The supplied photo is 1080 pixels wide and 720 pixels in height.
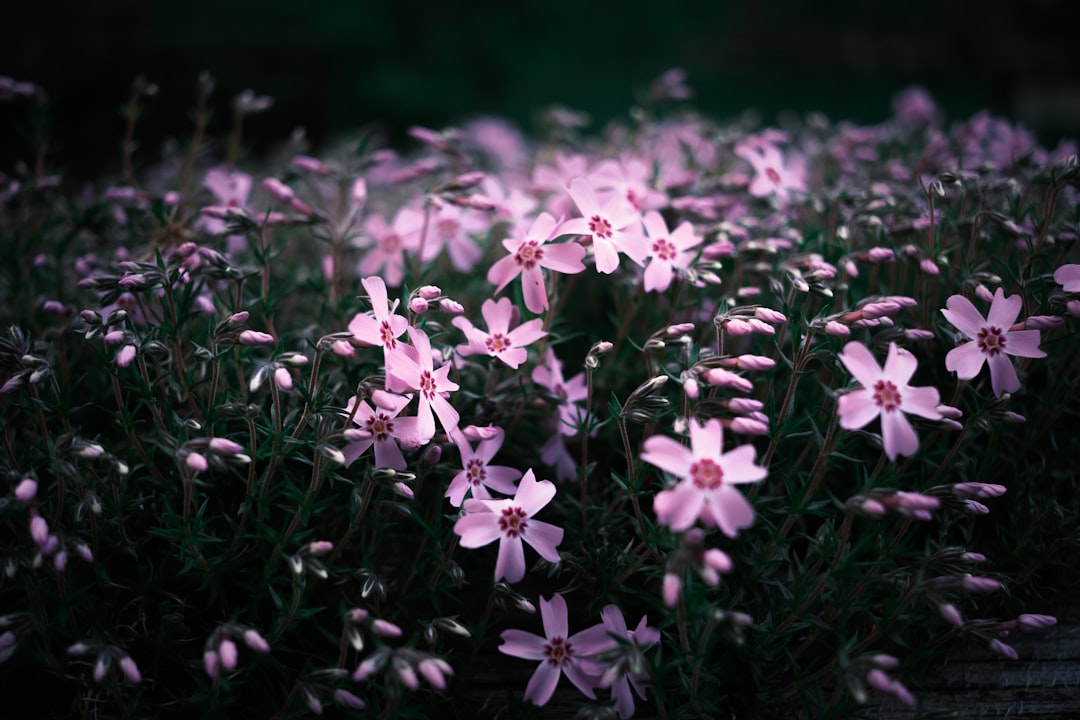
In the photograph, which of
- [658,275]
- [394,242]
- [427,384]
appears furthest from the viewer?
[394,242]

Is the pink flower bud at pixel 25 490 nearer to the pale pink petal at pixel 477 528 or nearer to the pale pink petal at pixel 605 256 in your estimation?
the pale pink petal at pixel 477 528

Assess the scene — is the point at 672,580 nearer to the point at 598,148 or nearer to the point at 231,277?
the point at 231,277

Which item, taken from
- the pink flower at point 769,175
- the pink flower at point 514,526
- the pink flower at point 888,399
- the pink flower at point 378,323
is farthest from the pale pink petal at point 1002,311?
the pink flower at point 378,323

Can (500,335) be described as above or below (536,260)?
below

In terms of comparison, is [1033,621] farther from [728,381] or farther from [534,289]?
[534,289]

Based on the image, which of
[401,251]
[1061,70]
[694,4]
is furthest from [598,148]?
[1061,70]

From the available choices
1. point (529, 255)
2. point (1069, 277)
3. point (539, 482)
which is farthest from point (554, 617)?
point (1069, 277)
